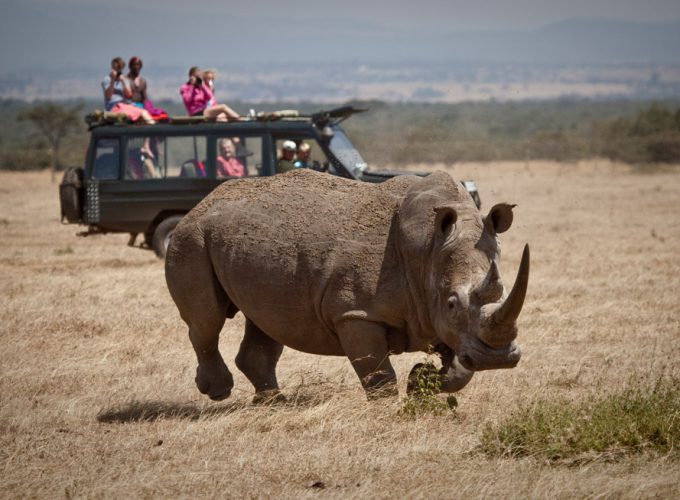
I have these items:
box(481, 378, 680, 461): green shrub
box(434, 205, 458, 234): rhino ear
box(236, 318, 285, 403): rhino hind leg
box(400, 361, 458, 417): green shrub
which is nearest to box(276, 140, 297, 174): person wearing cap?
box(236, 318, 285, 403): rhino hind leg

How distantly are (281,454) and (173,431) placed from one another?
1.13m

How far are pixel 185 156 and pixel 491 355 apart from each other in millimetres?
10822

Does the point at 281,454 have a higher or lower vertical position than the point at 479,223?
lower

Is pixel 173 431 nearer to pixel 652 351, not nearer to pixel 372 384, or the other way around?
pixel 372 384

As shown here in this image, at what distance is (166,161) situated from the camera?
17.3 meters

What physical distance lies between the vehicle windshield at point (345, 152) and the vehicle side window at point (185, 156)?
1881 millimetres

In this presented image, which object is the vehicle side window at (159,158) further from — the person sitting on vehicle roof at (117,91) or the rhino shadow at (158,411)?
the rhino shadow at (158,411)

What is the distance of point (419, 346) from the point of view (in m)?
7.98

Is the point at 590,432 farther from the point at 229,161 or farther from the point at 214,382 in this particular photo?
the point at 229,161

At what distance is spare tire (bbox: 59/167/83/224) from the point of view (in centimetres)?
1734

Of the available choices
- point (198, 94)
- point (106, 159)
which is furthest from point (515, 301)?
point (198, 94)

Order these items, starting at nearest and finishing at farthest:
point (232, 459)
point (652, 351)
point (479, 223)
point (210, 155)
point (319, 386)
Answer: point (232, 459)
point (479, 223)
point (319, 386)
point (652, 351)
point (210, 155)

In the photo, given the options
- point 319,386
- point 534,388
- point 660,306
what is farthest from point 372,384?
point 660,306

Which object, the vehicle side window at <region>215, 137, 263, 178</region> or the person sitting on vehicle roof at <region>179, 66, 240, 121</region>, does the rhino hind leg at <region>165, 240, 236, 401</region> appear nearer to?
the vehicle side window at <region>215, 137, 263, 178</region>
